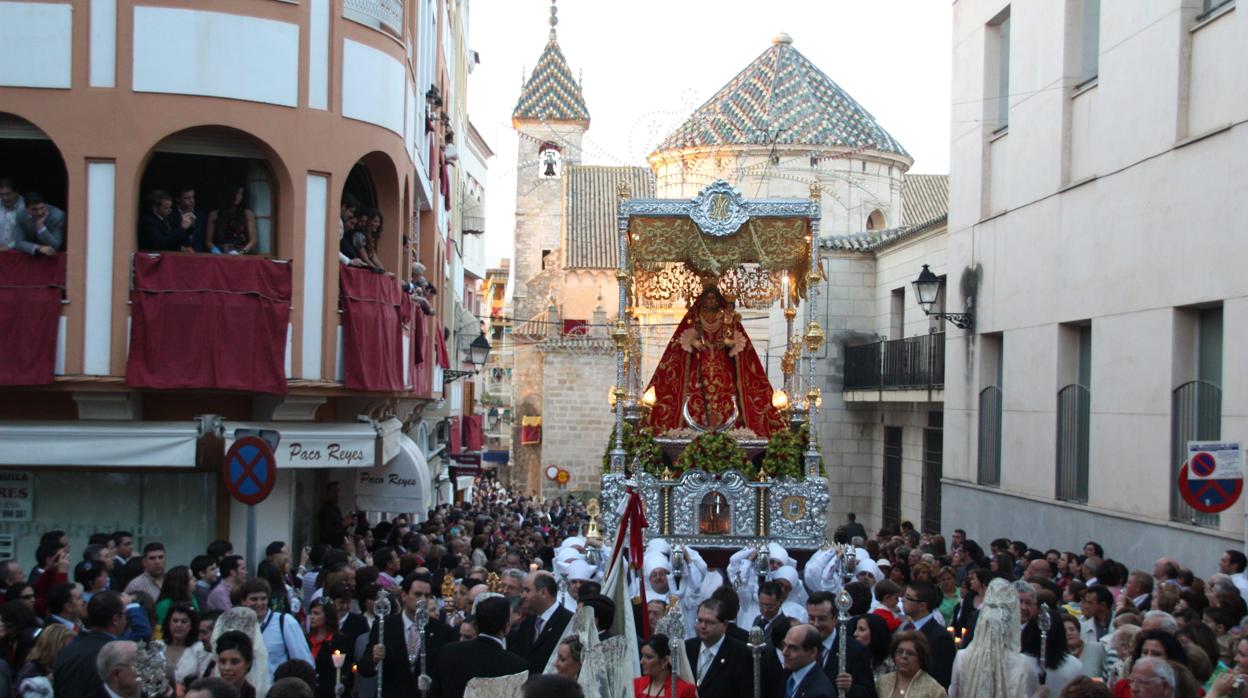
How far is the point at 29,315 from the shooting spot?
45.0 feet

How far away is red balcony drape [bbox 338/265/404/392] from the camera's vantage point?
15258mm

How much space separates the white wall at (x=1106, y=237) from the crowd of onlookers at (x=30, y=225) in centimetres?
1112

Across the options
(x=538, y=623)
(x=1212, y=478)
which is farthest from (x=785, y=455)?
(x=538, y=623)

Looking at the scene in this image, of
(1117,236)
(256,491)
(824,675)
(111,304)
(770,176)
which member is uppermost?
(770,176)

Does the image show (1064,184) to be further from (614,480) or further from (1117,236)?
(614,480)

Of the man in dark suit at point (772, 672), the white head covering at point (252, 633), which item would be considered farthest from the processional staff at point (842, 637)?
the white head covering at point (252, 633)

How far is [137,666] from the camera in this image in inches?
257

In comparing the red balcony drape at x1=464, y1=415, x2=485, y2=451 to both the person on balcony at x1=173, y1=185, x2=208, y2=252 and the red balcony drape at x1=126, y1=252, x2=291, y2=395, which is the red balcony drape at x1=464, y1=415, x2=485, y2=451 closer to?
the person on balcony at x1=173, y1=185, x2=208, y2=252

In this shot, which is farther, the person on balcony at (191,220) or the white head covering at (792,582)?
the person on balcony at (191,220)

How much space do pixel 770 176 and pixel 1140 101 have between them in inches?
860

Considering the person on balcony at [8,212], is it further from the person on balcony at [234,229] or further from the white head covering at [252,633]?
the white head covering at [252,633]

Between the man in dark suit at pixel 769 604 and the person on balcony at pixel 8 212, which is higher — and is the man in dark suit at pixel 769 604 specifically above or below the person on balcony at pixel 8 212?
below

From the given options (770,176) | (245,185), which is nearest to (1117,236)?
(245,185)

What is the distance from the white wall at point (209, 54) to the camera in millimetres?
14141
